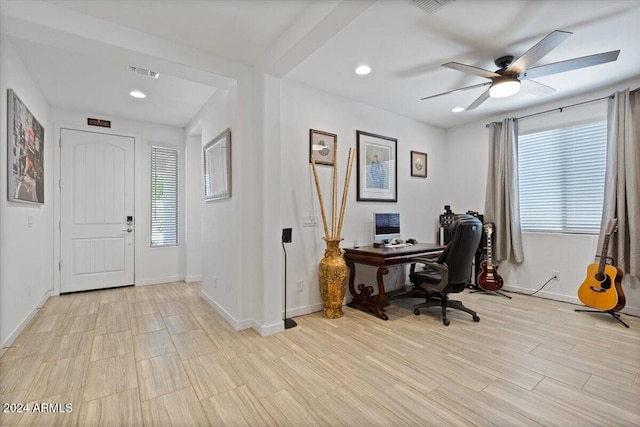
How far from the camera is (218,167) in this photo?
3281mm

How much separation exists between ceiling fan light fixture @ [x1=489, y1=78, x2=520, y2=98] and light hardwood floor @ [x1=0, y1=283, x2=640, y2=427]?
7.13 feet

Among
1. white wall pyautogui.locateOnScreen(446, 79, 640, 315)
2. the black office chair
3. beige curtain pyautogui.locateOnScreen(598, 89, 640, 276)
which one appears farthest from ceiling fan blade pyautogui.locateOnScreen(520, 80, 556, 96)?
the black office chair

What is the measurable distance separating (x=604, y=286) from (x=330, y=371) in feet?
9.70

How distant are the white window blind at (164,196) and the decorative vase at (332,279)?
9.80 feet

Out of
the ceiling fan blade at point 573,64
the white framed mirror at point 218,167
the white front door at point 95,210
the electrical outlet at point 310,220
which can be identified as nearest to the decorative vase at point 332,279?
the electrical outlet at point 310,220

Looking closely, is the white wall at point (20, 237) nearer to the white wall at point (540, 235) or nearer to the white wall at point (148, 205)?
the white wall at point (148, 205)

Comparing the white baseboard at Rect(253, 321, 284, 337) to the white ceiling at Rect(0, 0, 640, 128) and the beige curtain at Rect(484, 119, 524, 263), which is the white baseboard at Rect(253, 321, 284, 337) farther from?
the beige curtain at Rect(484, 119, 524, 263)

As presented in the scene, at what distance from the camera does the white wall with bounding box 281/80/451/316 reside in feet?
10.3

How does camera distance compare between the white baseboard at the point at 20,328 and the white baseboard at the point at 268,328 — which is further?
the white baseboard at the point at 268,328

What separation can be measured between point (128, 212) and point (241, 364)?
3.46 m

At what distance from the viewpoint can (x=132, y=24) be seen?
2209 millimetres

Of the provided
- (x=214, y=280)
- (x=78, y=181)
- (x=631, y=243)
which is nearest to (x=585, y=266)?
(x=631, y=243)

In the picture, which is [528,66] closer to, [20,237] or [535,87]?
[535,87]

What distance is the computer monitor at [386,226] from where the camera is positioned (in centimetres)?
366
